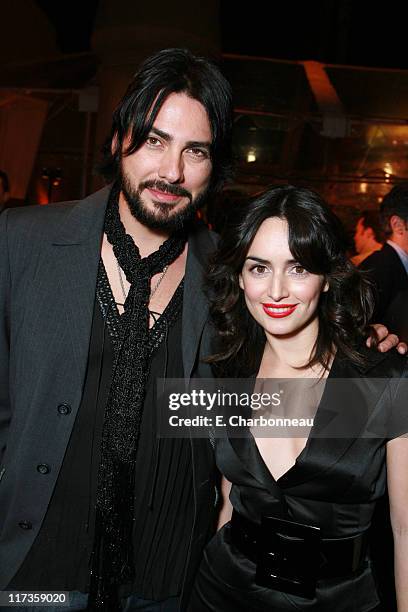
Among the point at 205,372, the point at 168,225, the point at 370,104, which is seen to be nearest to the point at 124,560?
the point at 205,372

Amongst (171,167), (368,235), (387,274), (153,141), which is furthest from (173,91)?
(368,235)

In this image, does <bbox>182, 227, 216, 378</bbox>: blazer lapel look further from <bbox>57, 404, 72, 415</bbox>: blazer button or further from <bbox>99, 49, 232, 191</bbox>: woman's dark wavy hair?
<bbox>57, 404, 72, 415</bbox>: blazer button

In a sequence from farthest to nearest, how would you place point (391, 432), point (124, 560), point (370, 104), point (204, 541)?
1. point (370, 104)
2. point (204, 541)
3. point (124, 560)
4. point (391, 432)

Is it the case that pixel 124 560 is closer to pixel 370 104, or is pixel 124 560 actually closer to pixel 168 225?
pixel 168 225

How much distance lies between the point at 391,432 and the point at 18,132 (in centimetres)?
579

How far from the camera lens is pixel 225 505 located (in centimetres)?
208

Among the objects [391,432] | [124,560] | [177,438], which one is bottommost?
[124,560]

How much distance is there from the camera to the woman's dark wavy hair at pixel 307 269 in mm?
1850

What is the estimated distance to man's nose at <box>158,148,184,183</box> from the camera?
1.91 m

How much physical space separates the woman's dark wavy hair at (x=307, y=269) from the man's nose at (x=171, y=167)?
0.22 m

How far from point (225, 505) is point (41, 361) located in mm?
741

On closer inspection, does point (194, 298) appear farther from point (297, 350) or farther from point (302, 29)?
point (302, 29)

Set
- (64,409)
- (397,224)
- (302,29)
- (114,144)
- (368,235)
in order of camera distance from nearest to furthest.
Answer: (64,409) → (114,144) → (397,224) → (368,235) → (302,29)

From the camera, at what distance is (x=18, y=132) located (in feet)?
21.7
